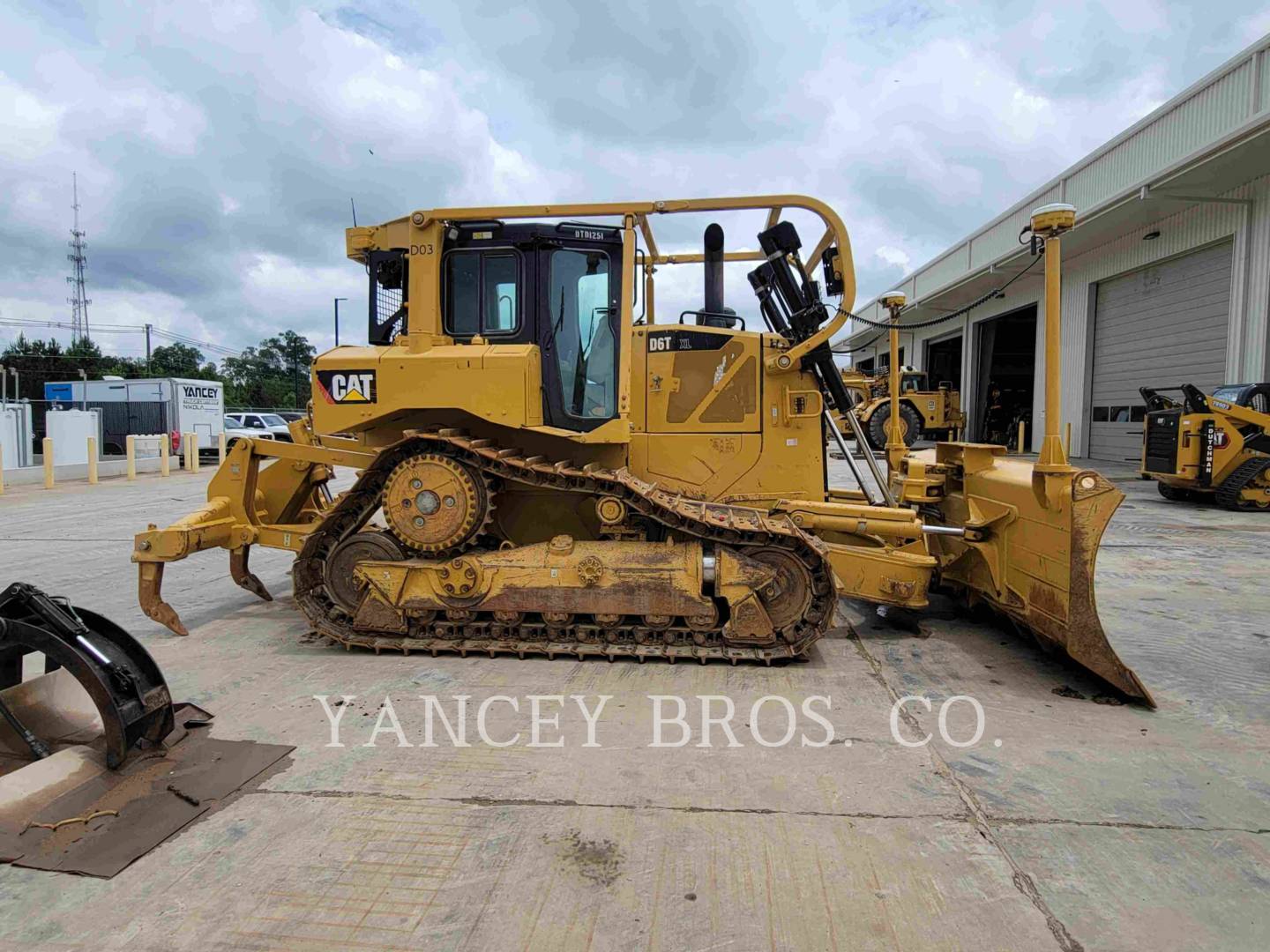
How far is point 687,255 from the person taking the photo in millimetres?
6656

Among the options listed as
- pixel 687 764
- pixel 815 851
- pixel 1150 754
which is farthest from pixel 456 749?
pixel 1150 754

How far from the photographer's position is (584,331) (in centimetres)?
514

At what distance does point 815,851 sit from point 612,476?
2736 mm

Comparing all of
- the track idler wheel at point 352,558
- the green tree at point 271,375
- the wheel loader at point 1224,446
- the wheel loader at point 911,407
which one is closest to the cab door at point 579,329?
the track idler wheel at point 352,558

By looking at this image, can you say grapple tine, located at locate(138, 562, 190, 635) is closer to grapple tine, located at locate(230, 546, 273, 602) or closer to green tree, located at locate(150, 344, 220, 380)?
grapple tine, located at locate(230, 546, 273, 602)

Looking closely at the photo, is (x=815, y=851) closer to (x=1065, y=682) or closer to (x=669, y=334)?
(x=1065, y=682)

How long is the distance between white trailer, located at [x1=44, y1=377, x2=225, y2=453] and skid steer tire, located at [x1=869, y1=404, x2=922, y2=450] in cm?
2416

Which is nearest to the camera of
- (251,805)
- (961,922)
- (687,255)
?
(961,922)

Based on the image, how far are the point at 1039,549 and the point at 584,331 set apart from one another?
3.32 m

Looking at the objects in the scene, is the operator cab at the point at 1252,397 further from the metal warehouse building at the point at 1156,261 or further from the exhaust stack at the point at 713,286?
the exhaust stack at the point at 713,286

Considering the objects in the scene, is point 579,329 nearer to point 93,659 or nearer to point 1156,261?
point 93,659

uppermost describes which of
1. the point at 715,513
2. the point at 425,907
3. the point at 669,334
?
the point at 669,334

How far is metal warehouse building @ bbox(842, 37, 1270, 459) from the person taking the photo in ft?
46.3

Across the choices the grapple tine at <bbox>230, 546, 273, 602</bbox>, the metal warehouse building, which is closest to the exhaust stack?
the grapple tine at <bbox>230, 546, 273, 602</bbox>
